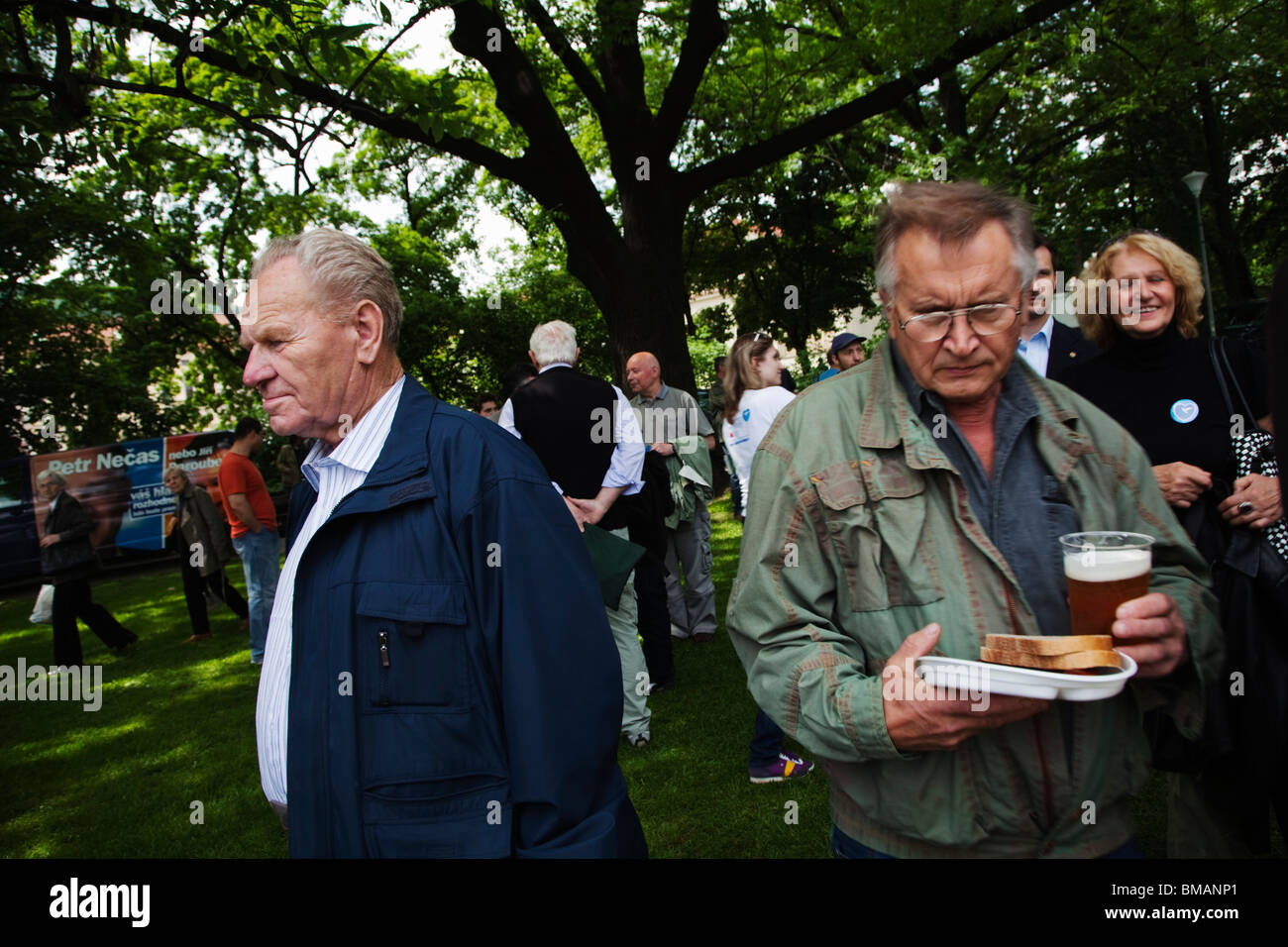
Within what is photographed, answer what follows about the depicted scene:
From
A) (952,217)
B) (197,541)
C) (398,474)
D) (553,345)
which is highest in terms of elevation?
(553,345)

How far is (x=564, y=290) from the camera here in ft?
89.9

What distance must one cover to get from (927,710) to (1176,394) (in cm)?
204

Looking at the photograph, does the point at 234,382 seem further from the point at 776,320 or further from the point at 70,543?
the point at 70,543

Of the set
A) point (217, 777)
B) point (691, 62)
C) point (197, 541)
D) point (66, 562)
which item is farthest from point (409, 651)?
point (691, 62)

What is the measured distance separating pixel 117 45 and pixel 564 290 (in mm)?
20098

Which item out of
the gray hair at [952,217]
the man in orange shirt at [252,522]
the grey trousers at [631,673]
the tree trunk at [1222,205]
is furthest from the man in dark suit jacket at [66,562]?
the tree trunk at [1222,205]

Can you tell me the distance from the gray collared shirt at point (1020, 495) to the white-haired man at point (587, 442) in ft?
11.6

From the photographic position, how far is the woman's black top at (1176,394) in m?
2.88

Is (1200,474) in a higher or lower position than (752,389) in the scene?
lower

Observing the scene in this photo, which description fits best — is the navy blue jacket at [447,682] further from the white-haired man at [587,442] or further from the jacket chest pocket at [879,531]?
the white-haired man at [587,442]

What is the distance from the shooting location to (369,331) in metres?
2.05

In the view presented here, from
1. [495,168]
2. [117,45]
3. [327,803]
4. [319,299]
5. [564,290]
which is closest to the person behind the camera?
[327,803]

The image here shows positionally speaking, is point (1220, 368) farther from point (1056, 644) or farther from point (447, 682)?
point (447, 682)

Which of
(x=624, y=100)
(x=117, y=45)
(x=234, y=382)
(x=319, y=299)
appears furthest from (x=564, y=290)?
(x=319, y=299)
